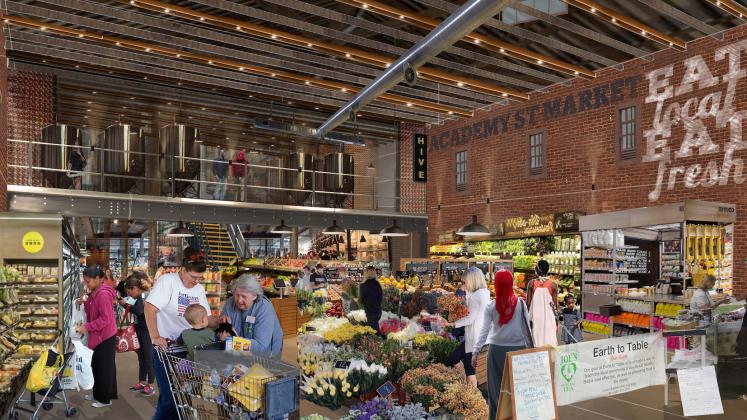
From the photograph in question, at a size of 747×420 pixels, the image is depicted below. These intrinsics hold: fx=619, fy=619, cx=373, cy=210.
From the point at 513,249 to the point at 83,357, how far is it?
10.9m

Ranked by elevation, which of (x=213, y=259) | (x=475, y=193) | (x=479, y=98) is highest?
(x=479, y=98)

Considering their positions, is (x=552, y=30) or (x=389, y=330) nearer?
(x=389, y=330)

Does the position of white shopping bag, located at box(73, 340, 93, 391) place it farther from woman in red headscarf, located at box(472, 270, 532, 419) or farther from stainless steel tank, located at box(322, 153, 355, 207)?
stainless steel tank, located at box(322, 153, 355, 207)

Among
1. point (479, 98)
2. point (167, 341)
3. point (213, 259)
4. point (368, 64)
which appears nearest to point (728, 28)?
point (479, 98)

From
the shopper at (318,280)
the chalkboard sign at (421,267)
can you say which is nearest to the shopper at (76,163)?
the shopper at (318,280)

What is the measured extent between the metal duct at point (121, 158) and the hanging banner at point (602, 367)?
12.3 m

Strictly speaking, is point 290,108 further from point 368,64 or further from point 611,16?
point 611,16

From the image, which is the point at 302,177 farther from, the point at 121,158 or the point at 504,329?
the point at 504,329

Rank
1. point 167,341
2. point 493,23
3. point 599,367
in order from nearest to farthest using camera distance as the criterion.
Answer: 1. point 599,367
2. point 167,341
3. point 493,23

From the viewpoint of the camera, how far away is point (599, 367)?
3496 mm

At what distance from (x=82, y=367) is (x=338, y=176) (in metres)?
11.9

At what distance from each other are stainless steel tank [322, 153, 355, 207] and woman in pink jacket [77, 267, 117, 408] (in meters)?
11.1

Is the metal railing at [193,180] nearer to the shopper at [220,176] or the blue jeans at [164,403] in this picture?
the shopper at [220,176]

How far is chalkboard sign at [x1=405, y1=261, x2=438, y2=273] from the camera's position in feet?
43.0
